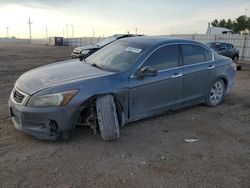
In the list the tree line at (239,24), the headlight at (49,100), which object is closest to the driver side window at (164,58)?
the headlight at (49,100)

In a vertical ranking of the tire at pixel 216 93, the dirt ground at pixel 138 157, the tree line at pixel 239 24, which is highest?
the tree line at pixel 239 24

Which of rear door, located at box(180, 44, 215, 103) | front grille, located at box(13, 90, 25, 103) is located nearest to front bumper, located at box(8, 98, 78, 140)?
front grille, located at box(13, 90, 25, 103)

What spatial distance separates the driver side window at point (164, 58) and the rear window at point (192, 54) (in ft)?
0.80

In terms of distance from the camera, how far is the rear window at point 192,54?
5.78 metres

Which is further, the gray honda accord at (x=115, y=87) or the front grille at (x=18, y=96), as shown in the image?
the front grille at (x=18, y=96)

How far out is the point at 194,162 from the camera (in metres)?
3.94

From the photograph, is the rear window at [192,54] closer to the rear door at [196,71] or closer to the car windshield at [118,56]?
the rear door at [196,71]

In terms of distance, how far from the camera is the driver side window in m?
5.18

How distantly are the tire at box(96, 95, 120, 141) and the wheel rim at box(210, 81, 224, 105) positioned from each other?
9.99 feet

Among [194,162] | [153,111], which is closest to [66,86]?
[153,111]

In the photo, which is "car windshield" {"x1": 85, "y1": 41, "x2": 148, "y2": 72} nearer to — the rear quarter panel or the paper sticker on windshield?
the paper sticker on windshield

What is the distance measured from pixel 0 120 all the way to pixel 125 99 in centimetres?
243

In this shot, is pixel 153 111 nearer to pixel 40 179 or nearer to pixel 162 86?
pixel 162 86

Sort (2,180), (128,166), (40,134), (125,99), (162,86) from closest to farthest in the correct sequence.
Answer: (2,180) < (128,166) < (40,134) < (125,99) < (162,86)
